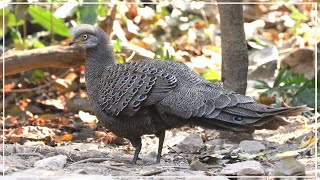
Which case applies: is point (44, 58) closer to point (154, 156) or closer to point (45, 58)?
point (45, 58)

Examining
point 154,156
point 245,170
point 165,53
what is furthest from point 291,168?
point 165,53

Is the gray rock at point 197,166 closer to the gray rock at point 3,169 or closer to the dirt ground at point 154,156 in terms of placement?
the dirt ground at point 154,156

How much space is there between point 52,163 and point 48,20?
407cm

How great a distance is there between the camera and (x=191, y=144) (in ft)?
19.4

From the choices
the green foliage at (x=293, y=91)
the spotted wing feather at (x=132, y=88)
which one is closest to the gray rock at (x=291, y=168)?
the spotted wing feather at (x=132, y=88)

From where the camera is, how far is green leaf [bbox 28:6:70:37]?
8438 millimetres

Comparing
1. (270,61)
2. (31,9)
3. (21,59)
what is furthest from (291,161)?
(31,9)

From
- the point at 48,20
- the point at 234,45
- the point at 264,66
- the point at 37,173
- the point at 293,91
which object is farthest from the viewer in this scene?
the point at 48,20

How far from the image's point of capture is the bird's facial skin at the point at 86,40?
5367 mm

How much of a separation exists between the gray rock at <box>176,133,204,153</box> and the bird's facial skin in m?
1.15

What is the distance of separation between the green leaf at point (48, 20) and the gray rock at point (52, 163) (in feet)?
12.5

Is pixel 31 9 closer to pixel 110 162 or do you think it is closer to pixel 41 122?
pixel 41 122

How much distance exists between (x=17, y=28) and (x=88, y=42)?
3.93 meters

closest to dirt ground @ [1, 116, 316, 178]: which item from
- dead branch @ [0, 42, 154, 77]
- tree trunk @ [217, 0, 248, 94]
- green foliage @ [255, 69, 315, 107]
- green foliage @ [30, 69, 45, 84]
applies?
green foliage @ [255, 69, 315, 107]
